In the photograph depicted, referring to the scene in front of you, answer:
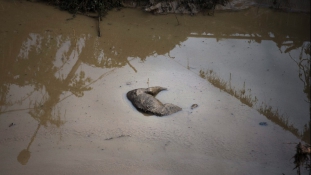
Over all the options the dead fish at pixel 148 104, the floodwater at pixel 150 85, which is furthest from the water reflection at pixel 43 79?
the dead fish at pixel 148 104

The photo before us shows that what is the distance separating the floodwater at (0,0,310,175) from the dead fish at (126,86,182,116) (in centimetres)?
9

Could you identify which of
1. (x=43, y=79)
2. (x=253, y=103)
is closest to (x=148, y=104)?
(x=253, y=103)

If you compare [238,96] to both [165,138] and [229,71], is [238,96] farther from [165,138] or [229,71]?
[165,138]

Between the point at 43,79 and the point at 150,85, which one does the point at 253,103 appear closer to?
the point at 150,85

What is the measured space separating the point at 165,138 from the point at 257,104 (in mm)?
1453

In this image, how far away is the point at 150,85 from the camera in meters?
5.03

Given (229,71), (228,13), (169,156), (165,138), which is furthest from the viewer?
(228,13)

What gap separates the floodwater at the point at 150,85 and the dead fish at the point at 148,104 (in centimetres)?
9

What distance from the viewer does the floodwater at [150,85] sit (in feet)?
12.7

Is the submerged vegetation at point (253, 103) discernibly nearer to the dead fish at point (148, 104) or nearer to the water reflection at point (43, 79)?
the dead fish at point (148, 104)

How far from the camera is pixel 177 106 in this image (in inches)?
181

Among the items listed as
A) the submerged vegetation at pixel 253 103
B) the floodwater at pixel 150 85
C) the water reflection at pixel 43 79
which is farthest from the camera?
the water reflection at pixel 43 79

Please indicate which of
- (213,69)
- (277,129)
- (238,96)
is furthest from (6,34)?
(277,129)

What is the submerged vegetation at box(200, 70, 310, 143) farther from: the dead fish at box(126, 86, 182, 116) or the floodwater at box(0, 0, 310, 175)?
the dead fish at box(126, 86, 182, 116)
